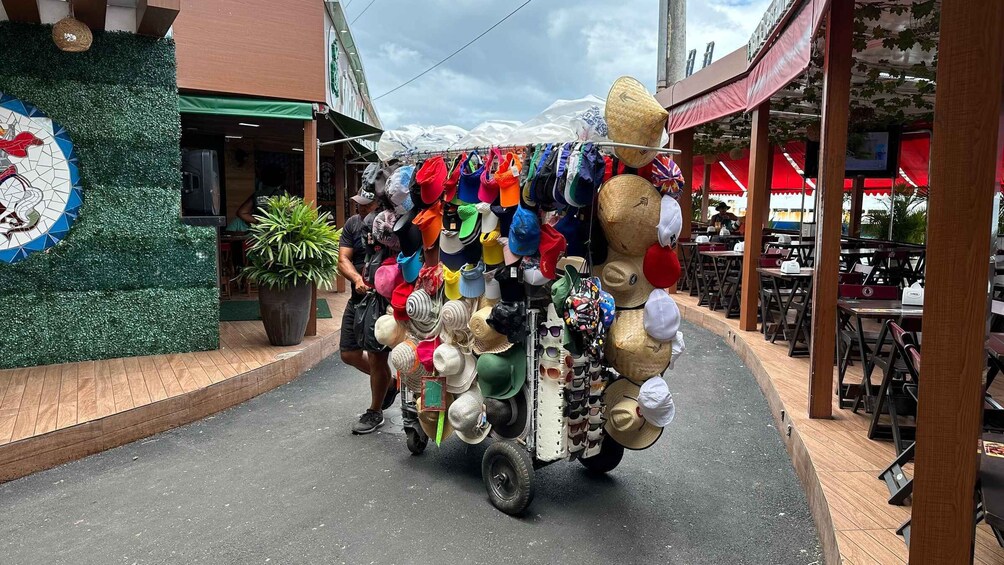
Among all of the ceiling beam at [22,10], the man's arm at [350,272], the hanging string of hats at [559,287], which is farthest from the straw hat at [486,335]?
the ceiling beam at [22,10]

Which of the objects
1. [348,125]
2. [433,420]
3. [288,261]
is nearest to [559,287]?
[433,420]

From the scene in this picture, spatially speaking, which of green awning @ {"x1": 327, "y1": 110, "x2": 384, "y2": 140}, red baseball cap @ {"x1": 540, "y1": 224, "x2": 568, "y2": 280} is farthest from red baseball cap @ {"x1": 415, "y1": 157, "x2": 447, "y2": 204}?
green awning @ {"x1": 327, "y1": 110, "x2": 384, "y2": 140}

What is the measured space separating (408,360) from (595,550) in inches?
60.4

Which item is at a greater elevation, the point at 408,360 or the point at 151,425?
the point at 408,360

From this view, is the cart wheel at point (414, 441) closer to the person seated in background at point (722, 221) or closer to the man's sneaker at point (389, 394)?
the man's sneaker at point (389, 394)

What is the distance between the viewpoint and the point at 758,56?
697 centimetres

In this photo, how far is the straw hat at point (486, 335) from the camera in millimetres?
3436

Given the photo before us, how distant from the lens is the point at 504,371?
346 cm

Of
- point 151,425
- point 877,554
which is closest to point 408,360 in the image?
point 151,425

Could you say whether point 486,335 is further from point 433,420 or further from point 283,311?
point 283,311

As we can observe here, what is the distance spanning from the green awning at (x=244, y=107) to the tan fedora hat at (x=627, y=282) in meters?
5.21

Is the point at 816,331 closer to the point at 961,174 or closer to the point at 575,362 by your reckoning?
the point at 575,362

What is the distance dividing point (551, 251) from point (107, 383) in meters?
4.09

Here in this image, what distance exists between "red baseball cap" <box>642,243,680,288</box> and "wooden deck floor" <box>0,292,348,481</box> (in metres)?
3.71
